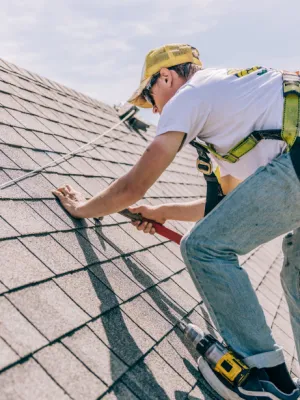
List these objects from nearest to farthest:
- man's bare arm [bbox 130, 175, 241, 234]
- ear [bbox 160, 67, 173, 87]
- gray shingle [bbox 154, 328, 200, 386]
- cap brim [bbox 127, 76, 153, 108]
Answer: gray shingle [bbox 154, 328, 200, 386]
ear [bbox 160, 67, 173, 87]
cap brim [bbox 127, 76, 153, 108]
man's bare arm [bbox 130, 175, 241, 234]

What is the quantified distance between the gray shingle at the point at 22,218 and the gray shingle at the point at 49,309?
0.39 meters

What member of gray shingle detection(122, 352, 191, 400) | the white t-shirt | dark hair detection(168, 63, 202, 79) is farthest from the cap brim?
gray shingle detection(122, 352, 191, 400)

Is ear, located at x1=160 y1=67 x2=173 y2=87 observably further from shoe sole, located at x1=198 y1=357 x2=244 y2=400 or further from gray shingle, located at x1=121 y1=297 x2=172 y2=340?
shoe sole, located at x1=198 y1=357 x2=244 y2=400

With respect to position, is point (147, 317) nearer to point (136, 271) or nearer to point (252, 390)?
point (136, 271)

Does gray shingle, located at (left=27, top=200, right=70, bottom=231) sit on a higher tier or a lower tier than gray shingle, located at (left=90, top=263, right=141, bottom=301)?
higher

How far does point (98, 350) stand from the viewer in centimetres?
172

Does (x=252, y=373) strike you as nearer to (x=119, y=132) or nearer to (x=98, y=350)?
(x=98, y=350)

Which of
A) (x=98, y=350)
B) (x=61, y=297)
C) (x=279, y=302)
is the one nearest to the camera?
(x=98, y=350)

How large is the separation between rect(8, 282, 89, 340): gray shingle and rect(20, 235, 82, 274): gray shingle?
0.16m

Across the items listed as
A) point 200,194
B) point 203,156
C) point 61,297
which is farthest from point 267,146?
point 200,194

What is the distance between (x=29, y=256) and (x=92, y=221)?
0.88 meters

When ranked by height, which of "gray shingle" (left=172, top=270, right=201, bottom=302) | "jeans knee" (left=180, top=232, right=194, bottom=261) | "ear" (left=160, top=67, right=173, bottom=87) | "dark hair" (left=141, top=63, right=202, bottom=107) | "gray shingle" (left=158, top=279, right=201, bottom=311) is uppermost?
"dark hair" (left=141, top=63, right=202, bottom=107)

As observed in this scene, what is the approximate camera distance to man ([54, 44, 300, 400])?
6.49 feet

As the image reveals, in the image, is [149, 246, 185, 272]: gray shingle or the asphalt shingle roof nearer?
the asphalt shingle roof
